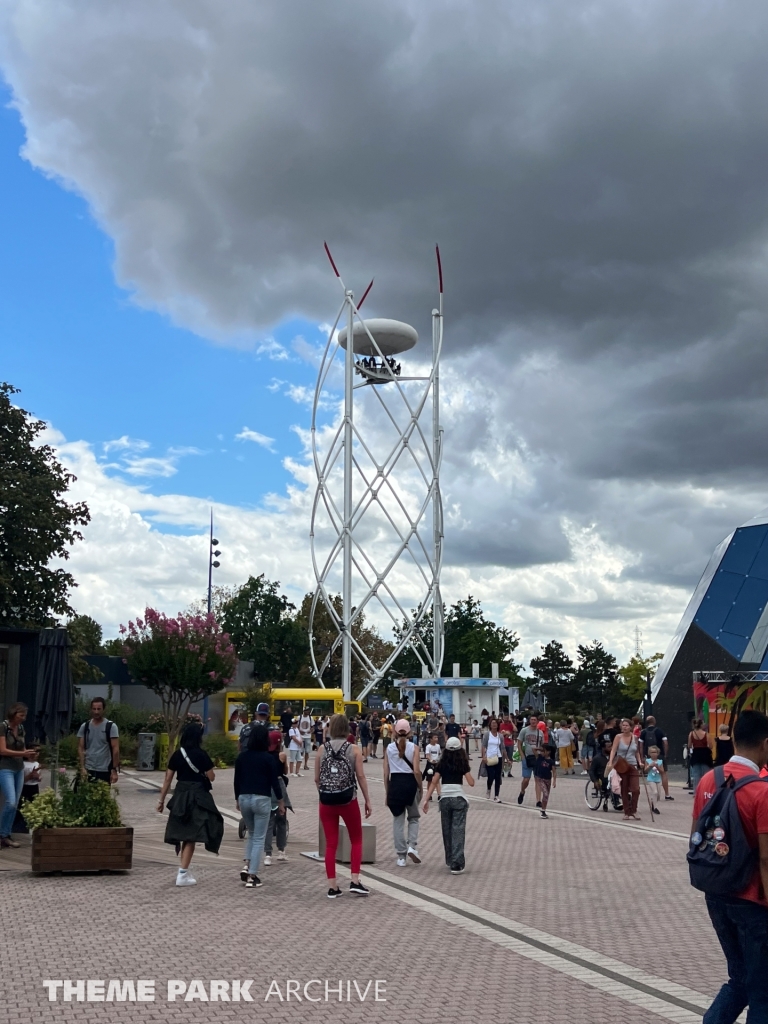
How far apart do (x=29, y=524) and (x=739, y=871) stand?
921 inches

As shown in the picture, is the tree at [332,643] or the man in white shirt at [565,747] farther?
the tree at [332,643]

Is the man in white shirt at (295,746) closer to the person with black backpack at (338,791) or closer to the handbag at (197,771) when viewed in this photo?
the handbag at (197,771)

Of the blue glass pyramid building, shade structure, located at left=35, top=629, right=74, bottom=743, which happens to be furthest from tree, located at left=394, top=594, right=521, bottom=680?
shade structure, located at left=35, top=629, right=74, bottom=743

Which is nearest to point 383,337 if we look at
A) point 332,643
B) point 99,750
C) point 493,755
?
point 332,643

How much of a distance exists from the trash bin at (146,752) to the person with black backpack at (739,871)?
76.6ft

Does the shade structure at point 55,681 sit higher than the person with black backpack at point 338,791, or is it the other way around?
the shade structure at point 55,681

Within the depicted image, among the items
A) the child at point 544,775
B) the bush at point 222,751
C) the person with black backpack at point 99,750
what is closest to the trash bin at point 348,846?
the person with black backpack at point 99,750

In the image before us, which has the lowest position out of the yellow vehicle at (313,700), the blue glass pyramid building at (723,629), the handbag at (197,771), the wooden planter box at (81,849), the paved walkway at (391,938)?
the paved walkway at (391,938)

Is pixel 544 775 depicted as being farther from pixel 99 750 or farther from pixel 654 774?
pixel 99 750

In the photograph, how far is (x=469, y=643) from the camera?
9075cm

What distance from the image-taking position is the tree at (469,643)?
292ft

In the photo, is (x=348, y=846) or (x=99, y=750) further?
(x=99, y=750)

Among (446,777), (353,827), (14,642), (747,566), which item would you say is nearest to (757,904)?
(353,827)

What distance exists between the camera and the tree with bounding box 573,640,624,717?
323 ft
